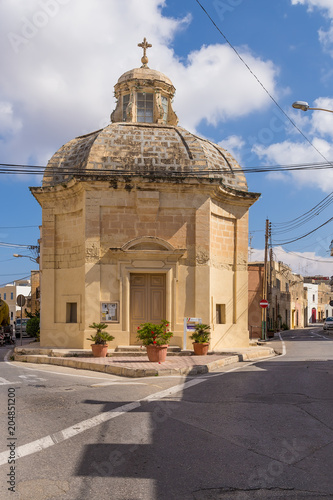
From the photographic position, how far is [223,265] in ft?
67.2

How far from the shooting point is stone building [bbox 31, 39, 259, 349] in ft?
61.3

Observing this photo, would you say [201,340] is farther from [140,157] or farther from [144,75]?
[144,75]

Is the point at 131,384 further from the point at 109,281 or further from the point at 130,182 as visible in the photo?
the point at 130,182

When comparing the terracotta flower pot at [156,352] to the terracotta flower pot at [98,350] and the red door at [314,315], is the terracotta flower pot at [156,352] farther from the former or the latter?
the red door at [314,315]

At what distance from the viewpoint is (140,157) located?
19469 mm

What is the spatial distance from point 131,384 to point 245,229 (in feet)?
36.5

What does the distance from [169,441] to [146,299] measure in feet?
40.8

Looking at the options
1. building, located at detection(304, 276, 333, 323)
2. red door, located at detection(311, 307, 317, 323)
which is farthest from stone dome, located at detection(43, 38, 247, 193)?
red door, located at detection(311, 307, 317, 323)

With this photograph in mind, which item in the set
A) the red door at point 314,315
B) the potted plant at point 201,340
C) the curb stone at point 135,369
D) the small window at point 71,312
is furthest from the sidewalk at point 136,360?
the red door at point 314,315

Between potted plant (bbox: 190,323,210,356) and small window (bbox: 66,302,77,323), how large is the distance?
4805 millimetres

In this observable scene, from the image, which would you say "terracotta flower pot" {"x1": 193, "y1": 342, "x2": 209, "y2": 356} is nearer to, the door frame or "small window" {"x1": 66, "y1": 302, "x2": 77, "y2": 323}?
the door frame

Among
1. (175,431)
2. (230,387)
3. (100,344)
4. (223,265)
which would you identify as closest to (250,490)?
(175,431)

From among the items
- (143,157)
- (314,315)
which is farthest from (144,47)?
(314,315)

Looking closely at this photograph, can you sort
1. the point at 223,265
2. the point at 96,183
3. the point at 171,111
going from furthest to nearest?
1. the point at 171,111
2. the point at 223,265
3. the point at 96,183
